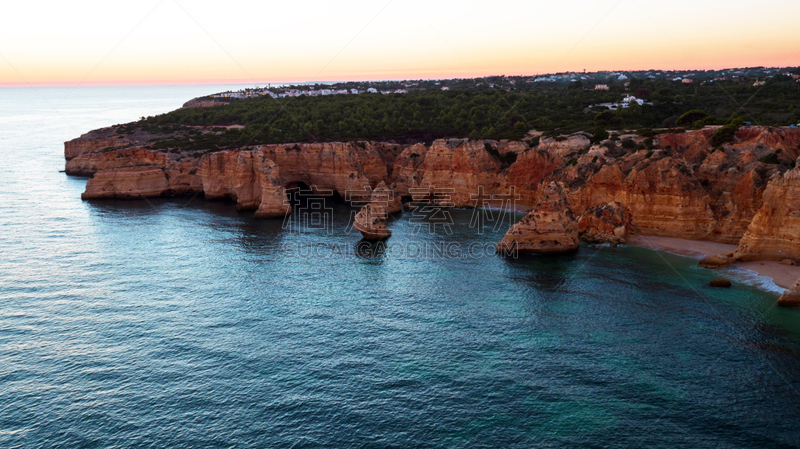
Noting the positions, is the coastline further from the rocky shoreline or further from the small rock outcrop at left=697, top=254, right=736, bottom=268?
the rocky shoreline

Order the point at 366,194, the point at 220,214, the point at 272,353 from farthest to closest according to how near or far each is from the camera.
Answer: the point at 366,194 → the point at 220,214 → the point at 272,353

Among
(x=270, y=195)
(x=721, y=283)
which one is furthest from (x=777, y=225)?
(x=270, y=195)

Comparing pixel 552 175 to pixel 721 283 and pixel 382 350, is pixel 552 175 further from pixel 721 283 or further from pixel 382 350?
pixel 382 350

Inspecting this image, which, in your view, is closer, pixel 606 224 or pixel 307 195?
pixel 606 224

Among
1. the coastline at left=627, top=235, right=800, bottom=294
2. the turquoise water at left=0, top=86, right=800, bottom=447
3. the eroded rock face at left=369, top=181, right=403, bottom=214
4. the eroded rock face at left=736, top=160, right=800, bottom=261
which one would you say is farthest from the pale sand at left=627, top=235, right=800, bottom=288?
the eroded rock face at left=369, top=181, right=403, bottom=214

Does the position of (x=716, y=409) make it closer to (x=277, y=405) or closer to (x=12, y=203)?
(x=277, y=405)

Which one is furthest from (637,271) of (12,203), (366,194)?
(12,203)

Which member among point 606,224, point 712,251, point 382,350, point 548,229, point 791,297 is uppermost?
point 548,229
